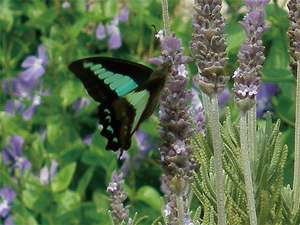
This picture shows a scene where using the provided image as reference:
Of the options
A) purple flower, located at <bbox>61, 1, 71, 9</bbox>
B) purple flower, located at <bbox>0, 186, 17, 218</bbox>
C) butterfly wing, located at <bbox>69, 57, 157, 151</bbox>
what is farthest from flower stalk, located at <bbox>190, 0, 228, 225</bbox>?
purple flower, located at <bbox>61, 1, 71, 9</bbox>

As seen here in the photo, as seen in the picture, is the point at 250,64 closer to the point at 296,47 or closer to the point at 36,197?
the point at 296,47

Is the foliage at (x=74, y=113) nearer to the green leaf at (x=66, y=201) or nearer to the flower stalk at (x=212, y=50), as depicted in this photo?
the green leaf at (x=66, y=201)

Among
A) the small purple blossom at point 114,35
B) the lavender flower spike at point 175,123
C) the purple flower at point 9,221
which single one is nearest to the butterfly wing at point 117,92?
the lavender flower spike at point 175,123

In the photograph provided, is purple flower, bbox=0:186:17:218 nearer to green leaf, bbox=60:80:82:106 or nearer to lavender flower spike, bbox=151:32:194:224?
green leaf, bbox=60:80:82:106

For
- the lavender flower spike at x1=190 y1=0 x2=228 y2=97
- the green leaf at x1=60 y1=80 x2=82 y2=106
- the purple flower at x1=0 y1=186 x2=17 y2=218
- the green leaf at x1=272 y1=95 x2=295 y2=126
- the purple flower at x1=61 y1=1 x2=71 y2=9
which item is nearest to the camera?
the lavender flower spike at x1=190 y1=0 x2=228 y2=97

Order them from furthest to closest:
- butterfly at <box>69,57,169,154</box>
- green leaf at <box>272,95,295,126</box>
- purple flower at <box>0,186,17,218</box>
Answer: purple flower at <box>0,186,17,218</box> < green leaf at <box>272,95,295,126</box> < butterfly at <box>69,57,169,154</box>

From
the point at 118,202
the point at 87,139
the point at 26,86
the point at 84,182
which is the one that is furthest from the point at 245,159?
the point at 26,86

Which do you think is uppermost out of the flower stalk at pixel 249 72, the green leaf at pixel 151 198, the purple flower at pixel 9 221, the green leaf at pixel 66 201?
the flower stalk at pixel 249 72
